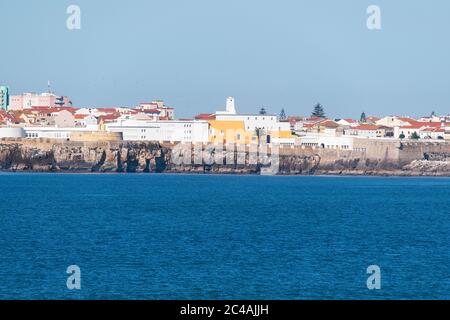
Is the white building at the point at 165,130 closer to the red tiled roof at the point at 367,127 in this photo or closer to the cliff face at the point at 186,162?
the cliff face at the point at 186,162

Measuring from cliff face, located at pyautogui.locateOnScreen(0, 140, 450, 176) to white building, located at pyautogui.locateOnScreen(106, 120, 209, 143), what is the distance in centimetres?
336

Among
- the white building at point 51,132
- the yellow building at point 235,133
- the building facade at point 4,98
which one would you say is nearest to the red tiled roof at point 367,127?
the yellow building at point 235,133

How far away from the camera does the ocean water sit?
2706 centimetres

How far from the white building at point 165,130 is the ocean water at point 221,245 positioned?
38350 mm

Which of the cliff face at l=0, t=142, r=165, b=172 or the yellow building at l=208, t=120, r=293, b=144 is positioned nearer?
the cliff face at l=0, t=142, r=165, b=172

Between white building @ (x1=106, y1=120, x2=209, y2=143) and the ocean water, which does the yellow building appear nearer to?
white building @ (x1=106, y1=120, x2=209, y2=143)

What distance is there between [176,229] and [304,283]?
1484 cm

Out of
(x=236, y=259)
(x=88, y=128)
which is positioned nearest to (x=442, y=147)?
(x=88, y=128)

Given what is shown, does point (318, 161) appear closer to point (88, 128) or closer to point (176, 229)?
point (88, 128)

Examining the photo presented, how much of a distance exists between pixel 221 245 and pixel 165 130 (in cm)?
6960

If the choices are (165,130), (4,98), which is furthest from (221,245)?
→ (4,98)

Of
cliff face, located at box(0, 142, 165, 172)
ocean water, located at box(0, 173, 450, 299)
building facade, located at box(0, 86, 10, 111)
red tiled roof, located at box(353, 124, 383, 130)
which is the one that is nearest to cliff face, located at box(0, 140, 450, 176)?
cliff face, located at box(0, 142, 165, 172)

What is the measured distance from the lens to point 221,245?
36406 millimetres
